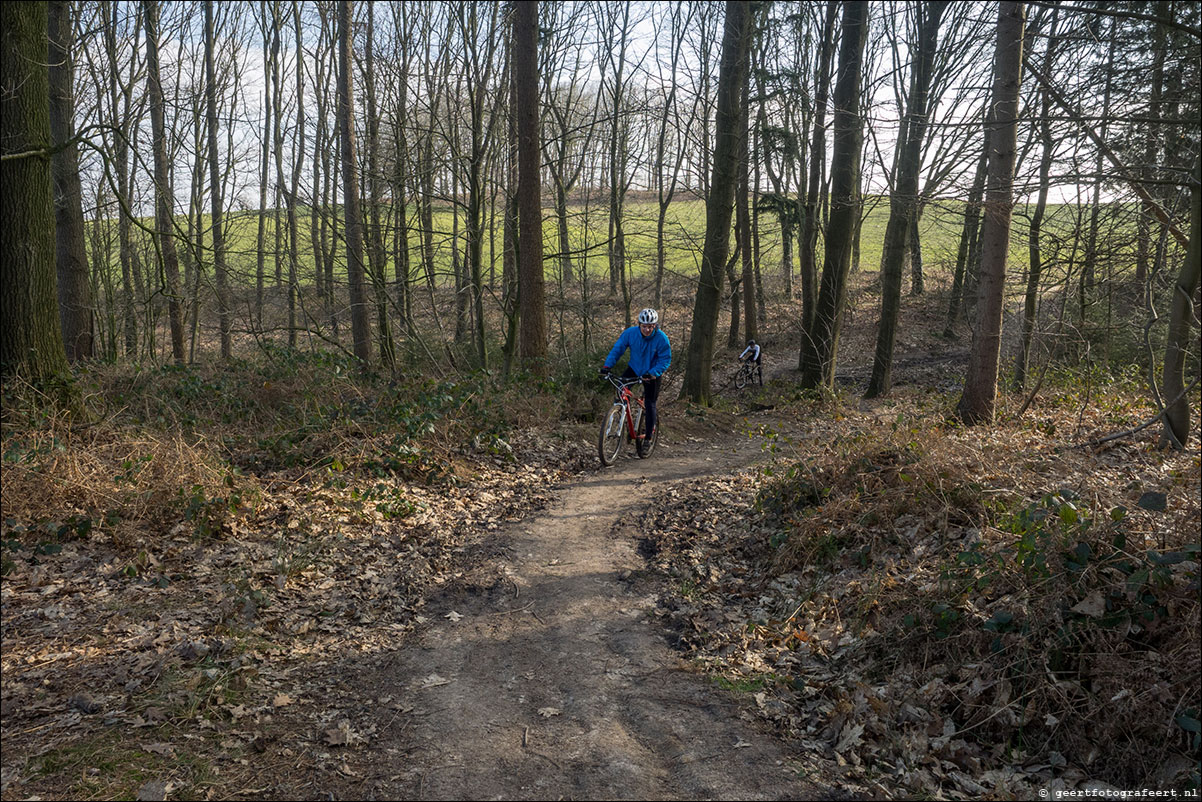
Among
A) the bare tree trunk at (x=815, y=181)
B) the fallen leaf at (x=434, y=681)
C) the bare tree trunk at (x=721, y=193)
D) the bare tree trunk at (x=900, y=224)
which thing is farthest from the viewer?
the bare tree trunk at (x=815, y=181)

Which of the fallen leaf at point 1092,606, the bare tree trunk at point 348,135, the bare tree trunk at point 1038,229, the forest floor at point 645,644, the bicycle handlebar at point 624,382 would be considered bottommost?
the forest floor at point 645,644

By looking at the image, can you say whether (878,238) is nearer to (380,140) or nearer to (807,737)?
(380,140)

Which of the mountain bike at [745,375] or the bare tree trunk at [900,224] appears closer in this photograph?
the bare tree trunk at [900,224]

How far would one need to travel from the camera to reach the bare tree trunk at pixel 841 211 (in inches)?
585

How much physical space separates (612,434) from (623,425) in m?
0.29

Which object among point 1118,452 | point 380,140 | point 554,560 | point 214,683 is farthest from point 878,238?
point 214,683

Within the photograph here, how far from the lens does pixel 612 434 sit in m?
10.5

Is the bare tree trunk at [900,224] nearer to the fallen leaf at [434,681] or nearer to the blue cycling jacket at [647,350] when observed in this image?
the blue cycling jacket at [647,350]

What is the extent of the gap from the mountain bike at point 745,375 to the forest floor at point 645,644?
1111 cm

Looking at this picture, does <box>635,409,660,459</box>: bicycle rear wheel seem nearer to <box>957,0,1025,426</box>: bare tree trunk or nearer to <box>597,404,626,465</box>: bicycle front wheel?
<box>597,404,626,465</box>: bicycle front wheel

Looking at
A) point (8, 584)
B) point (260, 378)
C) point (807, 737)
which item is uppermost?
point (260, 378)

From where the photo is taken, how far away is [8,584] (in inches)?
213

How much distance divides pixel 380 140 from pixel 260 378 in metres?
9.43

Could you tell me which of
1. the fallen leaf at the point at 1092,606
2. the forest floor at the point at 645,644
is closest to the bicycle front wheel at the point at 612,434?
the forest floor at the point at 645,644
